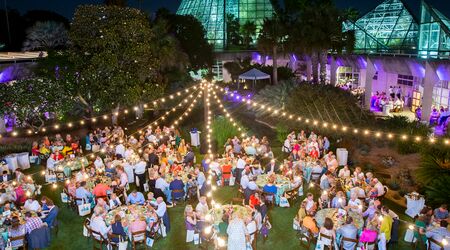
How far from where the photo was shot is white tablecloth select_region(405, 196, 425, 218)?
10.5 meters

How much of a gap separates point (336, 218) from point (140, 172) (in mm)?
6427

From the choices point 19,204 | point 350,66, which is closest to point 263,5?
point 350,66

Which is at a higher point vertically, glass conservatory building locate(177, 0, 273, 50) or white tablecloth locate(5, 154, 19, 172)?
glass conservatory building locate(177, 0, 273, 50)

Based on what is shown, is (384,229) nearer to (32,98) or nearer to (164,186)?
(164,186)

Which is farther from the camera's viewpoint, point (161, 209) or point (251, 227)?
point (161, 209)

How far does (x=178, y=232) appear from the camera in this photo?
1010 centimetres

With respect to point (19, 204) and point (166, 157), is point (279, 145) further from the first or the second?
point (19, 204)

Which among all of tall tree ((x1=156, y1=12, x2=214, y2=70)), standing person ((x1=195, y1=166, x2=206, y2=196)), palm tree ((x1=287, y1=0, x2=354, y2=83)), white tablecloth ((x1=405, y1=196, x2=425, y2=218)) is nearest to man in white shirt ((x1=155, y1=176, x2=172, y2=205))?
standing person ((x1=195, y1=166, x2=206, y2=196))

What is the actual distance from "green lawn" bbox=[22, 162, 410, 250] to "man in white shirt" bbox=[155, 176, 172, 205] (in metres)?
0.38

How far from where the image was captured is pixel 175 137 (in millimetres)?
16672

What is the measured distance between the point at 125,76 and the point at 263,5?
115ft

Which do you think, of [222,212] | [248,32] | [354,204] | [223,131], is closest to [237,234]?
[222,212]

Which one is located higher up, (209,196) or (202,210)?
(202,210)

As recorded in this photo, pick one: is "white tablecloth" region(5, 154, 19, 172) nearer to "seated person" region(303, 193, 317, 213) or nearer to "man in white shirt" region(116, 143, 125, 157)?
"man in white shirt" region(116, 143, 125, 157)
